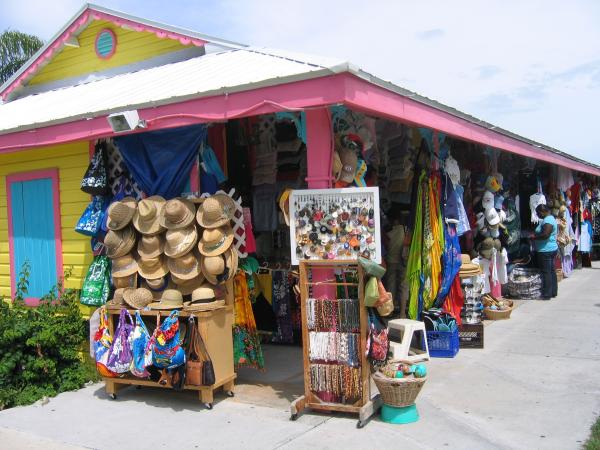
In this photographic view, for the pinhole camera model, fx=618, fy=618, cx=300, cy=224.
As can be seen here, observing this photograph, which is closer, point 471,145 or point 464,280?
point 464,280

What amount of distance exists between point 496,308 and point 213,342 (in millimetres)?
5369

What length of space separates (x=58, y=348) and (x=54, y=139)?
2327 millimetres

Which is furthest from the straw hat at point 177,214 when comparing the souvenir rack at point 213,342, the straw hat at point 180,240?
the souvenir rack at point 213,342

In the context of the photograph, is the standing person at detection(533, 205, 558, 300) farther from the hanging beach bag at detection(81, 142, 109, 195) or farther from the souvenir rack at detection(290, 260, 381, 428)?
the hanging beach bag at detection(81, 142, 109, 195)

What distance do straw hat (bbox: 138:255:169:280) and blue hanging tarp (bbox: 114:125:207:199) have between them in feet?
2.57

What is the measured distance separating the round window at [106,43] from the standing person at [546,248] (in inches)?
303

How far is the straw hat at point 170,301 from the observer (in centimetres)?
577

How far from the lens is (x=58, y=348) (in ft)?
22.6

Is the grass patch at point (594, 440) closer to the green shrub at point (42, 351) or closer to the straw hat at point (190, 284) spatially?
the straw hat at point (190, 284)

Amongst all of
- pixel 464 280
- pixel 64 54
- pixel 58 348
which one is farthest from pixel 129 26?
pixel 464 280

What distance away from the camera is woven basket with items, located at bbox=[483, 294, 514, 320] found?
30.9 feet

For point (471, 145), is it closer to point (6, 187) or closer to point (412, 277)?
point (412, 277)

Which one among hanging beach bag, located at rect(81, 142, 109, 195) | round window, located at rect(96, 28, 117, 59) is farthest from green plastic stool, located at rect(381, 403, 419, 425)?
round window, located at rect(96, 28, 117, 59)

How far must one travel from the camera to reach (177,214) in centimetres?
580
